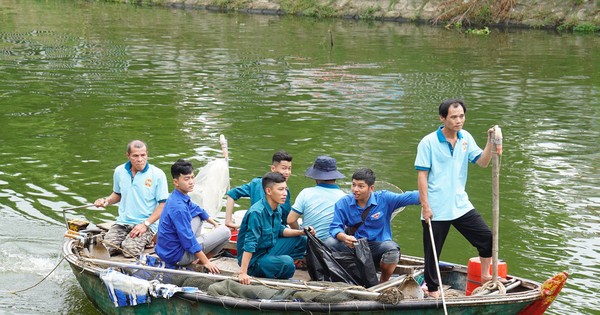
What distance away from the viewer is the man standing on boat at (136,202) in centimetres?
930

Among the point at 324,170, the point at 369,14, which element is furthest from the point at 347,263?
the point at 369,14

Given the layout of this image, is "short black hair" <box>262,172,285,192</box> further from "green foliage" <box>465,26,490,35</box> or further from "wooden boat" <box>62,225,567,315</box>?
"green foliage" <box>465,26,490,35</box>

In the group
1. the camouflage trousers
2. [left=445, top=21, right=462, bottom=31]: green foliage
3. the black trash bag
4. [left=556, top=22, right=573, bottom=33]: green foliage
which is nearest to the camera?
the black trash bag

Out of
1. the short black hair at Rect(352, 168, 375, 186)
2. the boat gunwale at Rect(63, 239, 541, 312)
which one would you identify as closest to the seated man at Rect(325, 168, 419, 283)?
the short black hair at Rect(352, 168, 375, 186)

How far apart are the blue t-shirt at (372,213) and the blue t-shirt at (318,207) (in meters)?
0.27

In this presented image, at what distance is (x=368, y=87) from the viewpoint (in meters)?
22.3

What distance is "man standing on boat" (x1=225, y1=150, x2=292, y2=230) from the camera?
8781 mm

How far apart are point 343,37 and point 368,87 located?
12083 mm

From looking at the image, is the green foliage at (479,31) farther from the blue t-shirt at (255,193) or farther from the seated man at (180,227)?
the seated man at (180,227)

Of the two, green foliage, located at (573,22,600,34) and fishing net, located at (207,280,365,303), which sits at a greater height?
fishing net, located at (207,280,365,303)

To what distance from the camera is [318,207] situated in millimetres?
8586

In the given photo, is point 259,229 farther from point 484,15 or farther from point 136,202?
point 484,15

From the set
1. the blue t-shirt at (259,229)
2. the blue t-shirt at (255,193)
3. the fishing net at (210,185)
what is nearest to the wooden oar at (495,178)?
the blue t-shirt at (259,229)

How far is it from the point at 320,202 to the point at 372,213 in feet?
1.85
